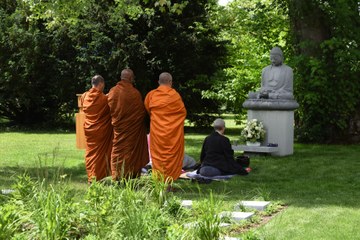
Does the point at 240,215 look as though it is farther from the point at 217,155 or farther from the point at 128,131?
the point at 217,155

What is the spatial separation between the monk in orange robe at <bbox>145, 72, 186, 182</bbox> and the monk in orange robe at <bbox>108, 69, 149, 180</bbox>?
0.25m

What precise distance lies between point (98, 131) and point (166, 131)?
1.38 m

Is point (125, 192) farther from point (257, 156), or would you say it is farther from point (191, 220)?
point (257, 156)

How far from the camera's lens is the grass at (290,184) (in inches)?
262

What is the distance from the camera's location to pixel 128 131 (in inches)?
384

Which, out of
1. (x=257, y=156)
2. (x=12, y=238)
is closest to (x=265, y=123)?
(x=257, y=156)

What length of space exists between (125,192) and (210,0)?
18.9 m

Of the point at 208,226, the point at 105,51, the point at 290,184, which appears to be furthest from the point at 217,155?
the point at 105,51

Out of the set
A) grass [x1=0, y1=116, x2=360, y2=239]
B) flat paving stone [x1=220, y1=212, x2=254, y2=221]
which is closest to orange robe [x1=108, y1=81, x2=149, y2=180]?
grass [x1=0, y1=116, x2=360, y2=239]

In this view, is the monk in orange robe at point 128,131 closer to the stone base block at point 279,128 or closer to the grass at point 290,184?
the grass at point 290,184

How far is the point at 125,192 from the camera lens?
601 cm

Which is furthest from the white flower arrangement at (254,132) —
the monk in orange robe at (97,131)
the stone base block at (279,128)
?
the monk in orange robe at (97,131)

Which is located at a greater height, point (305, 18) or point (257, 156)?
point (305, 18)

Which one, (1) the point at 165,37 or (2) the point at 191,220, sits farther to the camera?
(1) the point at 165,37
